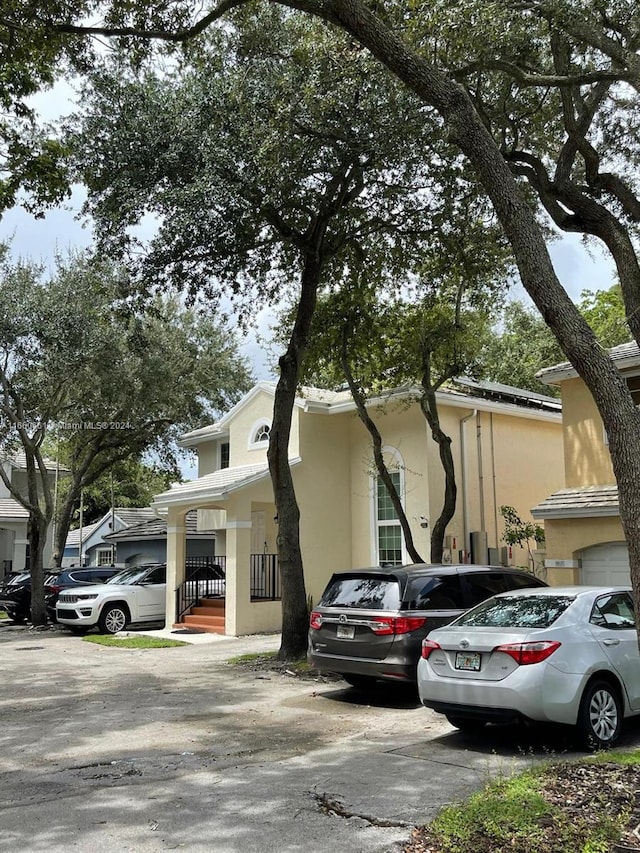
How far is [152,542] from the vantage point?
3650cm

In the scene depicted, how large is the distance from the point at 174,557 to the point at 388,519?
584 centimetres

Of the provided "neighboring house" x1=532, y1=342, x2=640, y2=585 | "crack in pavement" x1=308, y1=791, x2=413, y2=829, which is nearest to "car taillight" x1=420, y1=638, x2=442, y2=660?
"crack in pavement" x1=308, y1=791, x2=413, y2=829

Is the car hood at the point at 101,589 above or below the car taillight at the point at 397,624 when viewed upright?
above

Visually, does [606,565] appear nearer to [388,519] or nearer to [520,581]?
[520,581]

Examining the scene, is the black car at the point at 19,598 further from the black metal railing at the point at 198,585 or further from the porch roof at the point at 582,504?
the porch roof at the point at 582,504

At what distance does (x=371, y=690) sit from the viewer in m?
11.2

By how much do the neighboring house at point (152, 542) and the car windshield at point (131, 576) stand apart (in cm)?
523

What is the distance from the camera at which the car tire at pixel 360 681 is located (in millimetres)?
10422

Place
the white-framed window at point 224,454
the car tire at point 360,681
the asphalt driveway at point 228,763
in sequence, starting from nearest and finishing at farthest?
the asphalt driveway at point 228,763 → the car tire at point 360,681 → the white-framed window at point 224,454

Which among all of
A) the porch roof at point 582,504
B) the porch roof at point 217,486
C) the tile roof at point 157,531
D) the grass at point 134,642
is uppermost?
the porch roof at point 217,486

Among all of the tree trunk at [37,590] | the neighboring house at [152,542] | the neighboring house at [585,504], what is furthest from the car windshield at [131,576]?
the neighboring house at [585,504]

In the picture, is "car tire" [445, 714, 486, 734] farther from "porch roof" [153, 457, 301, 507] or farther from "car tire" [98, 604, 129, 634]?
"car tire" [98, 604, 129, 634]

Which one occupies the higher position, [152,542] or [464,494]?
[464,494]

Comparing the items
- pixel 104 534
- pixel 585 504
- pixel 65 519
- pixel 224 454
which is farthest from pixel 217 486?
pixel 104 534
